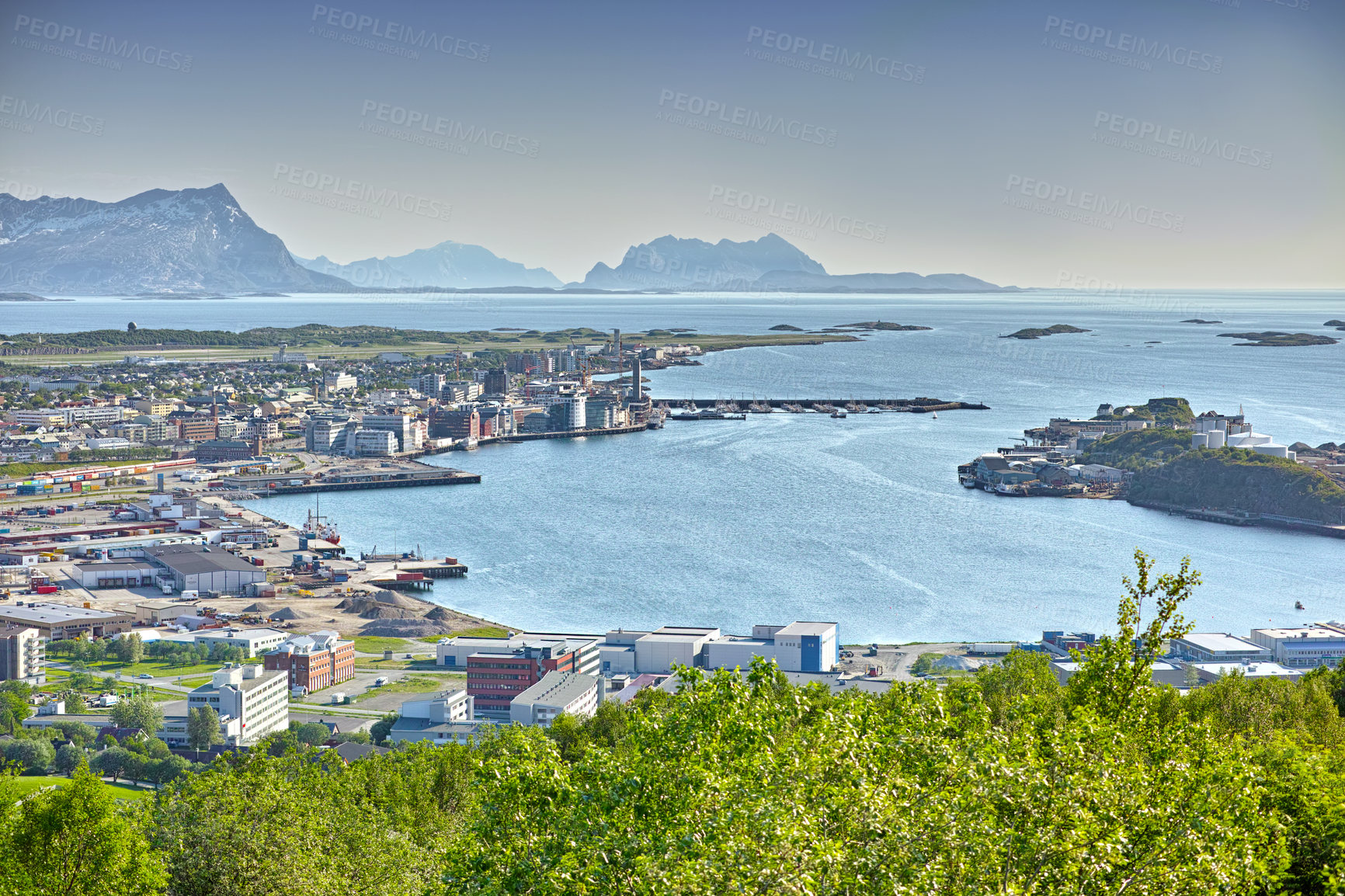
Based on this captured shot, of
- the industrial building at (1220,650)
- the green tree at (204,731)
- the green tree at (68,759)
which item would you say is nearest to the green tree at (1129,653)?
the green tree at (204,731)

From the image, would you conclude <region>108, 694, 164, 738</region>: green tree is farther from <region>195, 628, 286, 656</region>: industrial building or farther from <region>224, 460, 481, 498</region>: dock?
<region>224, 460, 481, 498</region>: dock

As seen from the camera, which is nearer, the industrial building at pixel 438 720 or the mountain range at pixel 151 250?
the industrial building at pixel 438 720

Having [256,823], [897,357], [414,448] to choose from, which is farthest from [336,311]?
[256,823]

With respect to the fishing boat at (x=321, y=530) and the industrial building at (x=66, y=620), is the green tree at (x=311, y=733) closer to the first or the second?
the industrial building at (x=66, y=620)

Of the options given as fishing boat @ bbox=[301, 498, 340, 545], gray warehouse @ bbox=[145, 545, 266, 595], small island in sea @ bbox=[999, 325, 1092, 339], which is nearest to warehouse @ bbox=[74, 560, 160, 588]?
gray warehouse @ bbox=[145, 545, 266, 595]

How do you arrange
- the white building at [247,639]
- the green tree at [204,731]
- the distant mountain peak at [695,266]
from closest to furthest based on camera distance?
1. the green tree at [204,731]
2. the white building at [247,639]
3. the distant mountain peak at [695,266]
